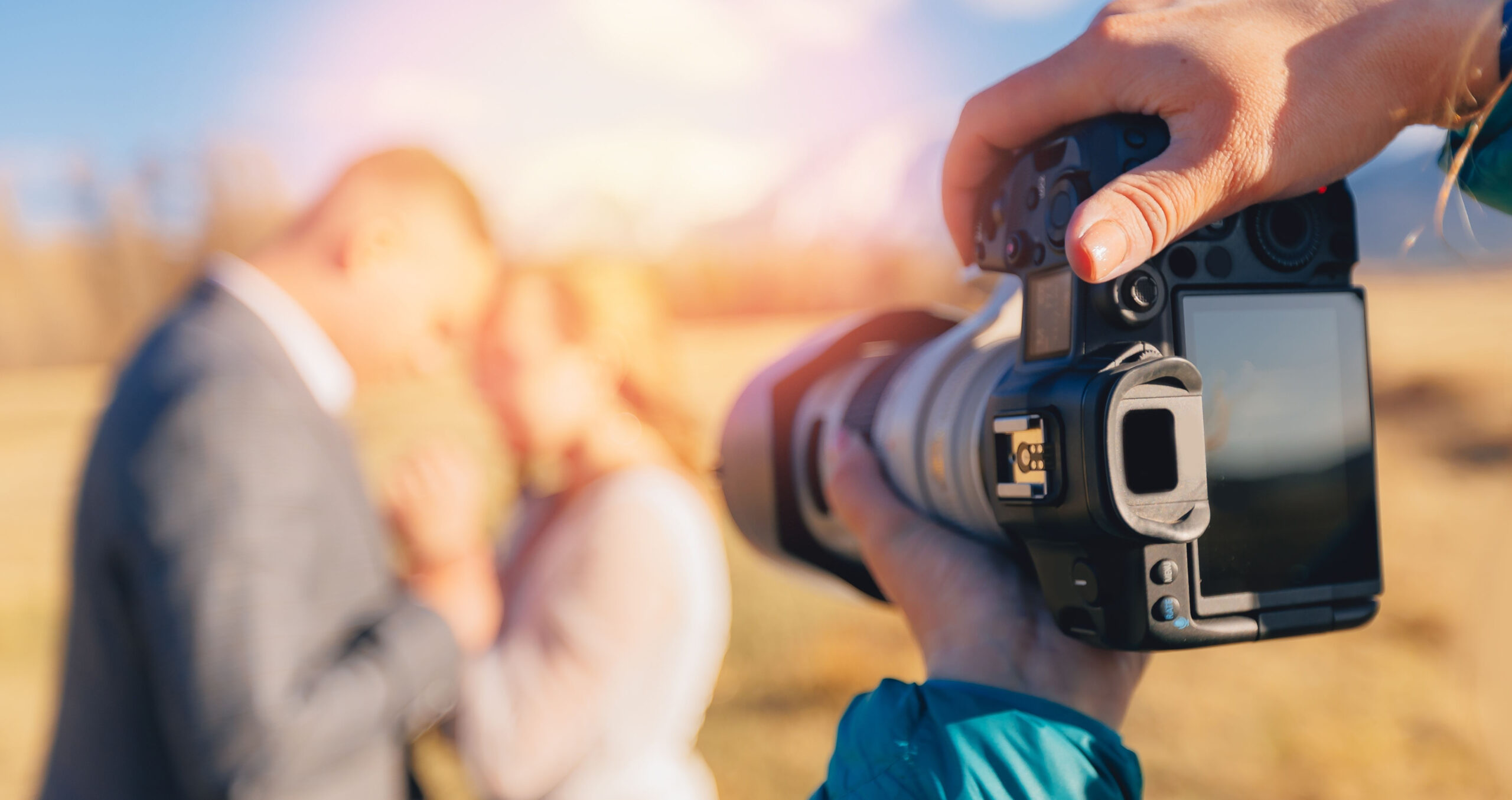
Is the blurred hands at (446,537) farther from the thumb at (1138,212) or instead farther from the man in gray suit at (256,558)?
the thumb at (1138,212)

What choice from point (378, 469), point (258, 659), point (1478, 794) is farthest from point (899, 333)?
point (378, 469)

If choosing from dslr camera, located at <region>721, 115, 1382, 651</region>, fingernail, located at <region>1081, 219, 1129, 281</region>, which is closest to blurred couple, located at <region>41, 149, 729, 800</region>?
dslr camera, located at <region>721, 115, 1382, 651</region>

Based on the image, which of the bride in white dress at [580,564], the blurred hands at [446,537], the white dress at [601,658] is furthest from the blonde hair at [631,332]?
the blurred hands at [446,537]

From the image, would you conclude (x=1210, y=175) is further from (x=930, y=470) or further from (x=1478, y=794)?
(x=1478, y=794)

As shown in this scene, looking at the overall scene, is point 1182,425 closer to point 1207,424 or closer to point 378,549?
point 1207,424

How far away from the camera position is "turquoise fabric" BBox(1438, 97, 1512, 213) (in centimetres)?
68

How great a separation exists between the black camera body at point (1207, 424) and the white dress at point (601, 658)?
0.95 m

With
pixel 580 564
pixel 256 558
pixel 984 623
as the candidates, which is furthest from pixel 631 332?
pixel 984 623

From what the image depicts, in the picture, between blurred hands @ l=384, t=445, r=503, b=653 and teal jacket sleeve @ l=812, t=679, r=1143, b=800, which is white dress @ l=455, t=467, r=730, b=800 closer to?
blurred hands @ l=384, t=445, r=503, b=653

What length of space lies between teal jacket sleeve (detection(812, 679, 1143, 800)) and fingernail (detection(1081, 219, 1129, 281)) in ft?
1.07

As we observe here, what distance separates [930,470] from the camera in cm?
89

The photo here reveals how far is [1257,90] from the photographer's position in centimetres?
62

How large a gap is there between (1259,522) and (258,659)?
1110mm

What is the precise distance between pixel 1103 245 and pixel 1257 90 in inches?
6.1
